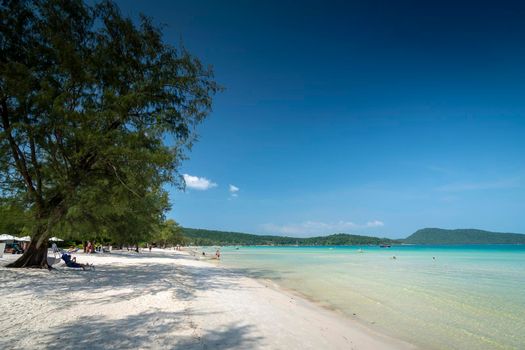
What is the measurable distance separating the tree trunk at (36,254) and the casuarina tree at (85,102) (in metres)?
0.05

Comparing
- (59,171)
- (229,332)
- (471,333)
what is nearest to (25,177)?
(59,171)

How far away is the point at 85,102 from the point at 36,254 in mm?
8374

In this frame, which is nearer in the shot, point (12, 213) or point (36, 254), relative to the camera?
point (36, 254)

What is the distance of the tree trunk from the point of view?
1535cm

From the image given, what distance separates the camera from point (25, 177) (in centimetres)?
1501

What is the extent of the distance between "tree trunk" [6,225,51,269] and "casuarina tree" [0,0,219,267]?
52 mm

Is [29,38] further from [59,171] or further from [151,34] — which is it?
[59,171]

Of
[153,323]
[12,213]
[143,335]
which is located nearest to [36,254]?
[12,213]

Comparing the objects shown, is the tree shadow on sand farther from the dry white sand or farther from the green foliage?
the green foliage

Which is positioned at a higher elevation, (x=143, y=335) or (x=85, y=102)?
(x=85, y=102)

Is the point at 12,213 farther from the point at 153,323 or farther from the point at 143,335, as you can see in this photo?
the point at 143,335

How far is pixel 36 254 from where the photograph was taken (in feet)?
51.9

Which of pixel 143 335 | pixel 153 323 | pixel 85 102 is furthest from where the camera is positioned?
pixel 85 102

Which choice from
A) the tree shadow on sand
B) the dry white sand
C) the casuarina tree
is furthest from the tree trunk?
the tree shadow on sand
